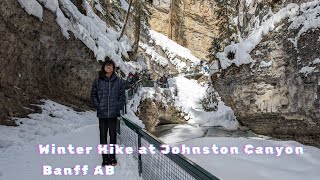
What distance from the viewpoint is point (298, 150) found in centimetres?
1196

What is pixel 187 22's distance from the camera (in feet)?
227

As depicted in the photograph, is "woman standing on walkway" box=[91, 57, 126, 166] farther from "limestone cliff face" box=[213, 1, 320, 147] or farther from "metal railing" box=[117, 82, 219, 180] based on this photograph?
"limestone cliff face" box=[213, 1, 320, 147]

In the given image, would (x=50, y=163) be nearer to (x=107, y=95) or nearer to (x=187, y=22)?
(x=107, y=95)

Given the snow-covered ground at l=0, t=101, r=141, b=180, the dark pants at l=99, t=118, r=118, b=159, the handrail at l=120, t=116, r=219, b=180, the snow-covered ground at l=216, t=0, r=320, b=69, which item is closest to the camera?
the handrail at l=120, t=116, r=219, b=180

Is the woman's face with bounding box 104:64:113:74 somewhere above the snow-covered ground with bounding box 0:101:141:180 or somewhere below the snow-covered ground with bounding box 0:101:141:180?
above

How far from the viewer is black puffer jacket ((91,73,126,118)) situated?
5910 millimetres

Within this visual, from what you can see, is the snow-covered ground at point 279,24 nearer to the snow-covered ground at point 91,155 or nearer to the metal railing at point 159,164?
the snow-covered ground at point 91,155

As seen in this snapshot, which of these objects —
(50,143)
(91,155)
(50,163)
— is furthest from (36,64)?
(50,163)

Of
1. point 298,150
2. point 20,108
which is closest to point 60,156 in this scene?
point 20,108

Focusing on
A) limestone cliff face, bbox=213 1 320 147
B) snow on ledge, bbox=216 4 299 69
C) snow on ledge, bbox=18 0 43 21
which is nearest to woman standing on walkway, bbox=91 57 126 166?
snow on ledge, bbox=18 0 43 21

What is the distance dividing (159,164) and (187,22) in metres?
66.3

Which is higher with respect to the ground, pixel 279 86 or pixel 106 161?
pixel 279 86

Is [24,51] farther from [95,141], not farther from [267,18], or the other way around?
[267,18]

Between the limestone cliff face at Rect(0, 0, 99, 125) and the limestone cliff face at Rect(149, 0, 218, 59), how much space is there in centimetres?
4892
